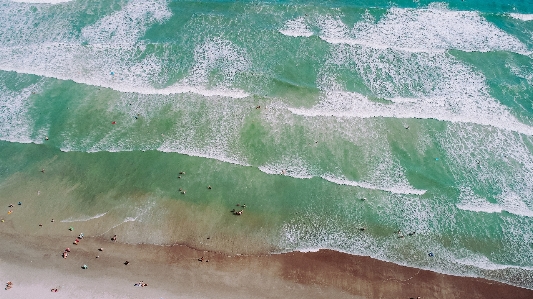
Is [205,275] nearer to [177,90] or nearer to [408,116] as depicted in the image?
[177,90]

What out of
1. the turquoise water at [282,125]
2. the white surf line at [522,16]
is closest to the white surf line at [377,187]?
the turquoise water at [282,125]

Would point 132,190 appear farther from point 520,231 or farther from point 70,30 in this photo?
point 520,231

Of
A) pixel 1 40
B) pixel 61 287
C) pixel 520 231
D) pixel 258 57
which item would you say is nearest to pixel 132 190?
pixel 61 287

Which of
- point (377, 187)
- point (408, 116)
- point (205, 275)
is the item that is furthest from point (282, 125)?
point (205, 275)

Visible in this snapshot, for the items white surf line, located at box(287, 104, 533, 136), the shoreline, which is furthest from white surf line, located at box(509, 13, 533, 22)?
the shoreline

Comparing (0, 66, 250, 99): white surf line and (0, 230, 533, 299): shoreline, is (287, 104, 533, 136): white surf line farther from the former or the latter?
(0, 230, 533, 299): shoreline

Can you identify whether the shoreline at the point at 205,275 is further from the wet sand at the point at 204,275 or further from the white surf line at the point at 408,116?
the white surf line at the point at 408,116
